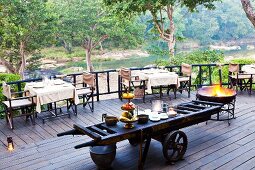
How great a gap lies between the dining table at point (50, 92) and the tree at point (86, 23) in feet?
42.4

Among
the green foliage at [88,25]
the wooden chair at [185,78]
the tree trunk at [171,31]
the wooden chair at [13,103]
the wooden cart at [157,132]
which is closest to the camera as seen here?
the wooden cart at [157,132]

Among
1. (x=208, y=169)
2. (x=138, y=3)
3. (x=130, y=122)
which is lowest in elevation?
(x=208, y=169)

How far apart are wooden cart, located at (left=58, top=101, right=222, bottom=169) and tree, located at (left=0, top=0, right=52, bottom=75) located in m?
9.04

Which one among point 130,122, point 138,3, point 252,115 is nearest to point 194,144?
point 130,122

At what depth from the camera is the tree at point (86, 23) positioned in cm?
1908

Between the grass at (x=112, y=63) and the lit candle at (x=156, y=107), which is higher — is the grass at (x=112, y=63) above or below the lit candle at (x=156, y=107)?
below

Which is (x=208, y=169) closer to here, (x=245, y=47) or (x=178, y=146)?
(x=178, y=146)

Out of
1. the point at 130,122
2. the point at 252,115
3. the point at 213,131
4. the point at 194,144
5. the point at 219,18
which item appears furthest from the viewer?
the point at 219,18

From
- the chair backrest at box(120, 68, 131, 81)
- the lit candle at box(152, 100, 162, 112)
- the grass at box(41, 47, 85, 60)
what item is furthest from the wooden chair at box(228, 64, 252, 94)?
the grass at box(41, 47, 85, 60)

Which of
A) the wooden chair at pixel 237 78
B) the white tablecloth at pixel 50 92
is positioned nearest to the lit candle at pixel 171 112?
the white tablecloth at pixel 50 92

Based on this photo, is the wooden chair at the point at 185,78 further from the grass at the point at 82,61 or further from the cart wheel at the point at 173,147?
the grass at the point at 82,61

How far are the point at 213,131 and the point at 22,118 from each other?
3.84m

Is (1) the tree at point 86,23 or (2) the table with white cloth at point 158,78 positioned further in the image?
(1) the tree at point 86,23

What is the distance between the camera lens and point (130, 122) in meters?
3.76
